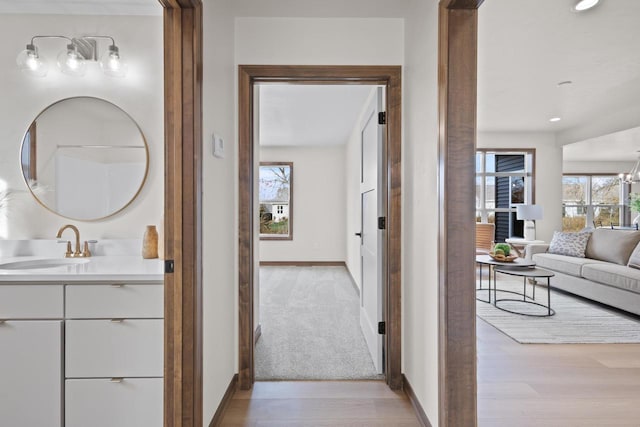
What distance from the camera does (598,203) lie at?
8383 mm

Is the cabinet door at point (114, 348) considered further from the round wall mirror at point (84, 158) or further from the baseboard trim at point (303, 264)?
the baseboard trim at point (303, 264)

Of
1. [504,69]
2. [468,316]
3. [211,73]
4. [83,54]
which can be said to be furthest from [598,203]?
[83,54]

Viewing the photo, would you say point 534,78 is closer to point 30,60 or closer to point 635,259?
point 635,259

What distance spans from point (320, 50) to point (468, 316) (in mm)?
1798

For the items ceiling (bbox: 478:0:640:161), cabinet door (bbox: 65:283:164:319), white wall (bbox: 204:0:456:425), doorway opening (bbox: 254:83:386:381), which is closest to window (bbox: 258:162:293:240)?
doorway opening (bbox: 254:83:386:381)

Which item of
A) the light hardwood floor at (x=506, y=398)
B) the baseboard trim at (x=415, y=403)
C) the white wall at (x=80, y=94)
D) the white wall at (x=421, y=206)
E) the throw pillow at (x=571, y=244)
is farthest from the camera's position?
the throw pillow at (x=571, y=244)

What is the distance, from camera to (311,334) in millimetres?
2875

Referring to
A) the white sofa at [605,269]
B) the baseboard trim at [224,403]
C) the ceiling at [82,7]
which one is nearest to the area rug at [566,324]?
the white sofa at [605,269]

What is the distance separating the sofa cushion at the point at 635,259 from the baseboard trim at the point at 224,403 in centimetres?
440

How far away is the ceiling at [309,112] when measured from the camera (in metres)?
3.38

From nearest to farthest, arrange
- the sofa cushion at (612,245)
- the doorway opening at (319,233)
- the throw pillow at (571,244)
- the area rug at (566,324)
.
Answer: the doorway opening at (319,233), the area rug at (566,324), the sofa cushion at (612,245), the throw pillow at (571,244)

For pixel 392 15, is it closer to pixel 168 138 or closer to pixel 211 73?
pixel 211 73

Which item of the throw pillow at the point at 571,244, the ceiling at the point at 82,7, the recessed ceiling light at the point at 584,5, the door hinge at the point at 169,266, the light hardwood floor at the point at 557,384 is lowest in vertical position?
the light hardwood floor at the point at 557,384

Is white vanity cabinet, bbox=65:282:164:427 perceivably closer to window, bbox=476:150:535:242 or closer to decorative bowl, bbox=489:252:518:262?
decorative bowl, bbox=489:252:518:262
